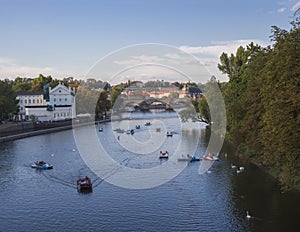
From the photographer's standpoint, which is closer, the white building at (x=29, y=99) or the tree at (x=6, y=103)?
the tree at (x=6, y=103)

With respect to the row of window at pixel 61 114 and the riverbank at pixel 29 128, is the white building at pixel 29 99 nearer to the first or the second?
the row of window at pixel 61 114

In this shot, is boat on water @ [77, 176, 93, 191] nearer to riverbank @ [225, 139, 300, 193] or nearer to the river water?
the river water

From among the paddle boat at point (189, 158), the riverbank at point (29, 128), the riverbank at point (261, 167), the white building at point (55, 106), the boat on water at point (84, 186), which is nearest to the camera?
the riverbank at point (261, 167)

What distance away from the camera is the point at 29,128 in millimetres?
48969

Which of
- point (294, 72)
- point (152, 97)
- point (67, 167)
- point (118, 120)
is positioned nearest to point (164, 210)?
point (294, 72)

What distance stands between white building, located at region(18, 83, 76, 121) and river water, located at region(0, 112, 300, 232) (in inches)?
1141

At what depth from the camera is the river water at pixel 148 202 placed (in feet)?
48.1

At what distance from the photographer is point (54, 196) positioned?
18.3 m

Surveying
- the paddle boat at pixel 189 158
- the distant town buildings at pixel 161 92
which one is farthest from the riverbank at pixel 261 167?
the distant town buildings at pixel 161 92

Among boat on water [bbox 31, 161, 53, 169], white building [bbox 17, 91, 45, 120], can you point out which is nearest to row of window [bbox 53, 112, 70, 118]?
white building [bbox 17, 91, 45, 120]

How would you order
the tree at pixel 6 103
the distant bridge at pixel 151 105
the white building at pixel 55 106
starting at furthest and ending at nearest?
the distant bridge at pixel 151 105 < the white building at pixel 55 106 < the tree at pixel 6 103

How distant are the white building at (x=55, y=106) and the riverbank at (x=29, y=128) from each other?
2.65 metres

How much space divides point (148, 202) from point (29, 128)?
35.5 metres

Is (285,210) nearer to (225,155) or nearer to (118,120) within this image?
(225,155)
